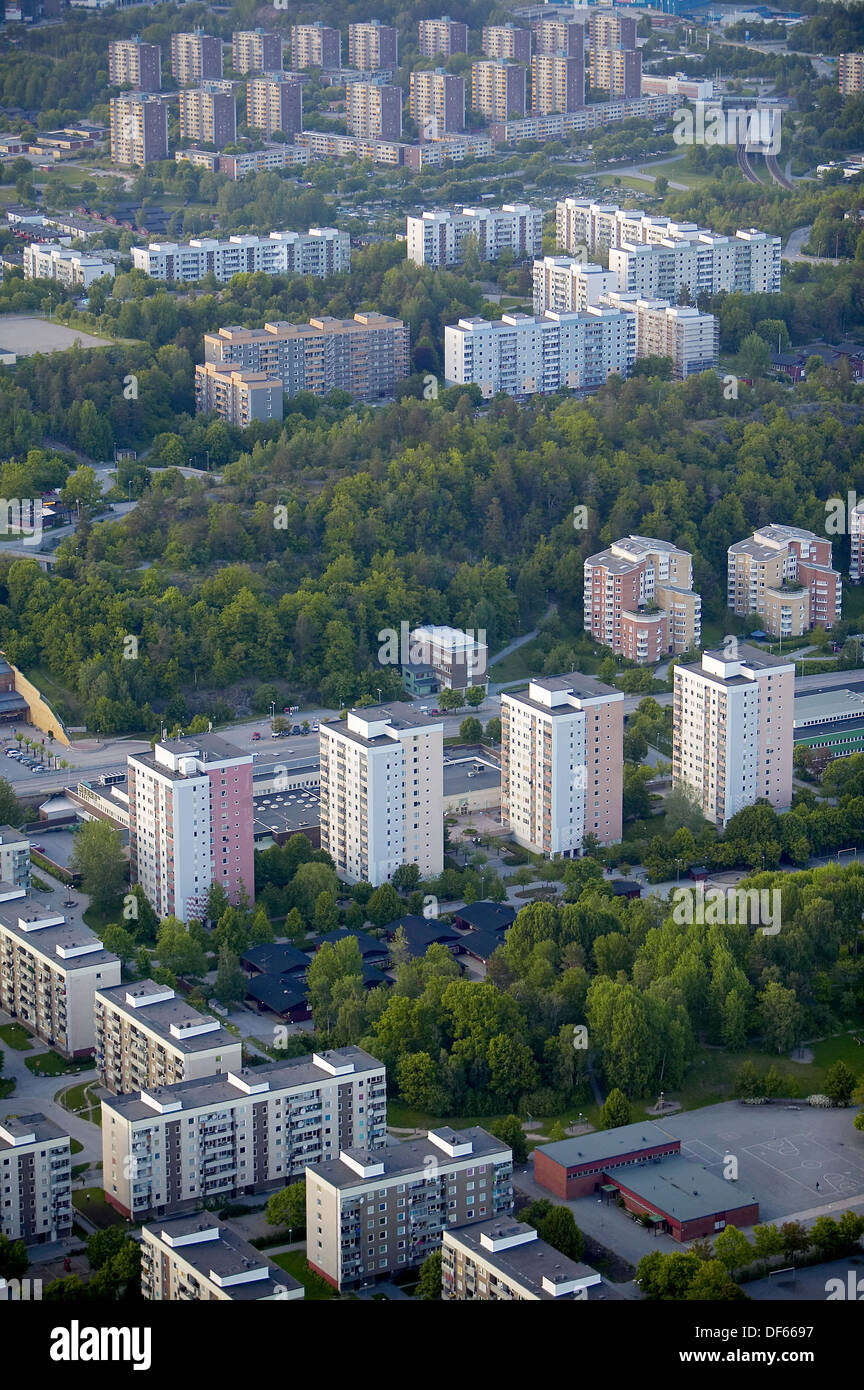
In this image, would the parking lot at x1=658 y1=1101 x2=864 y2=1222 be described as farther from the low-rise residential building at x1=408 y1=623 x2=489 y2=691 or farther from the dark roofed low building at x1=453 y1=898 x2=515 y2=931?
the low-rise residential building at x1=408 y1=623 x2=489 y2=691

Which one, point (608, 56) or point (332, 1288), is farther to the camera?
point (608, 56)

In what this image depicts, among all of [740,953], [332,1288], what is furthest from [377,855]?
[332,1288]

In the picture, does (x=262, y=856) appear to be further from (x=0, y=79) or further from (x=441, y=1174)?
(x=0, y=79)

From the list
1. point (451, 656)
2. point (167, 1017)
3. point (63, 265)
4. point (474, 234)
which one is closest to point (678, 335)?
point (474, 234)

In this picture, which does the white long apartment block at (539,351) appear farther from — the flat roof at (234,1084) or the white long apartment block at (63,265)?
the flat roof at (234,1084)

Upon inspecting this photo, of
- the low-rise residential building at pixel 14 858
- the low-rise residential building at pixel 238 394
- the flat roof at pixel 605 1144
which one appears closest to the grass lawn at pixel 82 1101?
the low-rise residential building at pixel 14 858

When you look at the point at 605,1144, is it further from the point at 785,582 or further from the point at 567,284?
the point at 567,284

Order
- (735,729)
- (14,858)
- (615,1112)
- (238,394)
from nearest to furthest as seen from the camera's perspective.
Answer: (615,1112) → (14,858) → (735,729) → (238,394)
